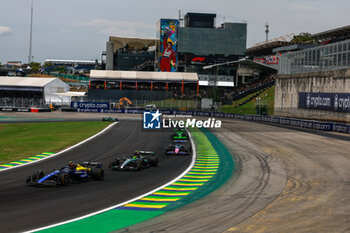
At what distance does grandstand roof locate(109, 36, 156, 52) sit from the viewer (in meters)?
126

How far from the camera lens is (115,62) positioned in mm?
129500

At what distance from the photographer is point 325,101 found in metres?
48.2

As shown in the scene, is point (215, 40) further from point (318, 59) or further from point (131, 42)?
point (318, 59)

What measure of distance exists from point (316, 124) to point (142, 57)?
83669mm

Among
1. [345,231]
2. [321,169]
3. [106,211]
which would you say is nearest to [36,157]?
[106,211]

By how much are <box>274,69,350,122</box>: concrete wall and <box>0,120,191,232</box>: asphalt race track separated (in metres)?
27.5

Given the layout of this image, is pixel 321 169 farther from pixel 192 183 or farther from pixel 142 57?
pixel 142 57

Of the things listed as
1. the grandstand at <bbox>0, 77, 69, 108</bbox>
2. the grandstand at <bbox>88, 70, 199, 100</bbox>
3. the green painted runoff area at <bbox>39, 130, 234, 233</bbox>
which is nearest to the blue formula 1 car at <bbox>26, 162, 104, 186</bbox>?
the green painted runoff area at <bbox>39, 130, 234, 233</bbox>

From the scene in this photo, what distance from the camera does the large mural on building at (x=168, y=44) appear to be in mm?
109812

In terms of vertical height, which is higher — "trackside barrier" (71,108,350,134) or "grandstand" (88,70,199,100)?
"grandstand" (88,70,199,100)

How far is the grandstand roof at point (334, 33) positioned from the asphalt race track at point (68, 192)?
5177cm

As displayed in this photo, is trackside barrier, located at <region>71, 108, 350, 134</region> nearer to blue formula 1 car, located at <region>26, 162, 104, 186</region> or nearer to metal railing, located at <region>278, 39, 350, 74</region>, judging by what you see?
metal railing, located at <region>278, 39, 350, 74</region>

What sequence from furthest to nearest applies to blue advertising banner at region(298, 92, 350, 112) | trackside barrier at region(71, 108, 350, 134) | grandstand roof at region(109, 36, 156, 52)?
1. grandstand roof at region(109, 36, 156, 52)
2. blue advertising banner at region(298, 92, 350, 112)
3. trackside barrier at region(71, 108, 350, 134)

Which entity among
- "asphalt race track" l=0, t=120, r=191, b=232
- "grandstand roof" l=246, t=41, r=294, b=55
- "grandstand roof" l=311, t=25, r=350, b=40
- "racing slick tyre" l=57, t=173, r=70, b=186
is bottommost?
"asphalt race track" l=0, t=120, r=191, b=232
